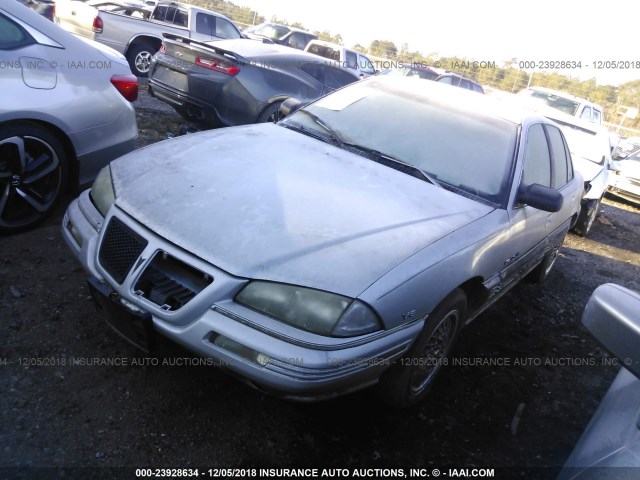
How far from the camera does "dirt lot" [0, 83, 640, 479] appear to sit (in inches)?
84.2

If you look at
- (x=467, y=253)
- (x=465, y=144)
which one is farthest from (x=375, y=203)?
(x=465, y=144)

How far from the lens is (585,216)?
6922 mm

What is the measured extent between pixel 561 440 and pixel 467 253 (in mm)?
1212

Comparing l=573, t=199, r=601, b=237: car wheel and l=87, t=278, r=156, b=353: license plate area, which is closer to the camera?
l=87, t=278, r=156, b=353: license plate area

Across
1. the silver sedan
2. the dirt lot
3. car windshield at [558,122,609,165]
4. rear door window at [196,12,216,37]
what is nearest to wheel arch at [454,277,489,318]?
the silver sedan

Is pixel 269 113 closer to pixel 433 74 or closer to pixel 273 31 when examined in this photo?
pixel 273 31

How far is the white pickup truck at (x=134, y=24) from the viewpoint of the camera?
9.36 metres

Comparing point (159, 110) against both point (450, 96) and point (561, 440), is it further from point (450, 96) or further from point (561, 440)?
point (561, 440)

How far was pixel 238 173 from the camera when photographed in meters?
2.62

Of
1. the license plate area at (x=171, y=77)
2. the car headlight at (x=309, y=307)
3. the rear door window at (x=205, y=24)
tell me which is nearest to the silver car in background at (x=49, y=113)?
the car headlight at (x=309, y=307)

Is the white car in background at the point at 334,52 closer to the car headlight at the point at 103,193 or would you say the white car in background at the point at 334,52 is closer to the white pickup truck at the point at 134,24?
the white pickup truck at the point at 134,24

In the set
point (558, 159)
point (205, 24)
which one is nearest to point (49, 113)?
point (558, 159)

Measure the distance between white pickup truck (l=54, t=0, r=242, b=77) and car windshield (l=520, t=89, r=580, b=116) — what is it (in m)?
7.47

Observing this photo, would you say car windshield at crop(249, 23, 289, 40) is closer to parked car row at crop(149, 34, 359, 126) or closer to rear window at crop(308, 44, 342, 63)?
rear window at crop(308, 44, 342, 63)
